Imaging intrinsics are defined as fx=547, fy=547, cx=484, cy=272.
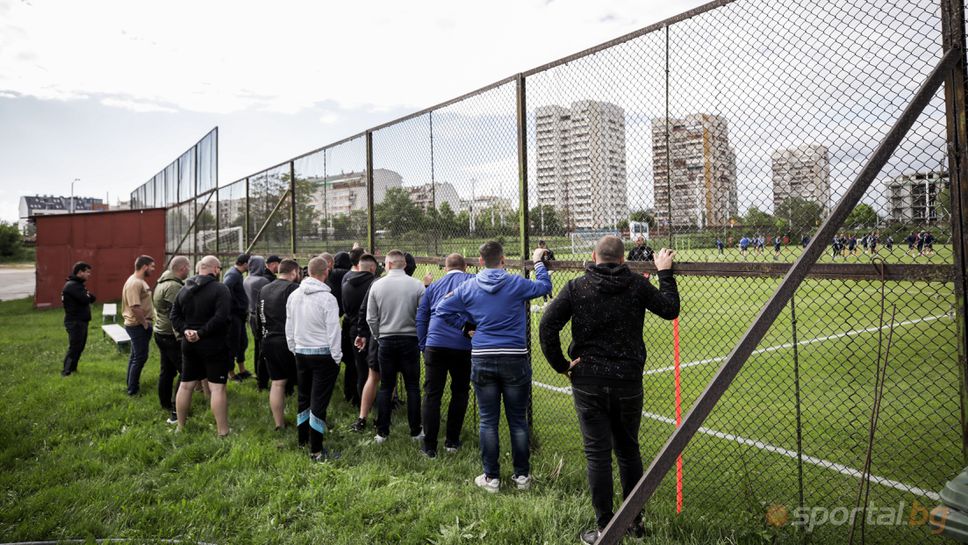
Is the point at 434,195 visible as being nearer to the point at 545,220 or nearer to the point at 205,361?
the point at 545,220

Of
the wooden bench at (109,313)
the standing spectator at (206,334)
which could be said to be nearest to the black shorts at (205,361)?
the standing spectator at (206,334)

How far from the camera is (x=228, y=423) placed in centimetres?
593

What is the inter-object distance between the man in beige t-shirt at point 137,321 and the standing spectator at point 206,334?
1.91 metres

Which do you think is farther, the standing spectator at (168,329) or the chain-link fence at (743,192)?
the standing spectator at (168,329)

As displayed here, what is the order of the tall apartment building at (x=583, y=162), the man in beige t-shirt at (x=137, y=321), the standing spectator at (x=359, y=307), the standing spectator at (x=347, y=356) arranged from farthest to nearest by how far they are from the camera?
the man in beige t-shirt at (x=137, y=321), the standing spectator at (x=347, y=356), the standing spectator at (x=359, y=307), the tall apartment building at (x=583, y=162)

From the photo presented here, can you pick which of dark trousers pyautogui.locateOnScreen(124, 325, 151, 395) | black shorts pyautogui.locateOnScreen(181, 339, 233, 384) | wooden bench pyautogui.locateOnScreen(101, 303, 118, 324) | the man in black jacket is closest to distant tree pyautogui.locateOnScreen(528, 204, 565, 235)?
black shorts pyautogui.locateOnScreen(181, 339, 233, 384)

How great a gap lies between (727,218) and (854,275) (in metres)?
0.79

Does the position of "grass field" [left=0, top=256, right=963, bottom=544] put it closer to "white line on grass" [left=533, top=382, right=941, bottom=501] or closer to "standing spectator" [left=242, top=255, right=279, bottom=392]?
"white line on grass" [left=533, top=382, right=941, bottom=501]

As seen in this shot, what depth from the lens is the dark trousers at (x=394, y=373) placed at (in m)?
5.43

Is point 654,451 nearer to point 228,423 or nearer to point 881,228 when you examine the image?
point 881,228

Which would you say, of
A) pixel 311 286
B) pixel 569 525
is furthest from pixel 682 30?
pixel 311 286

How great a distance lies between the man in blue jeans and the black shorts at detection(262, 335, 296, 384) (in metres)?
2.39

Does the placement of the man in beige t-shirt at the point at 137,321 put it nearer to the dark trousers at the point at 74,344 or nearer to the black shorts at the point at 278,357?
the dark trousers at the point at 74,344

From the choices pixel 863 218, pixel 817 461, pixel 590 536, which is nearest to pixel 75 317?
pixel 590 536
